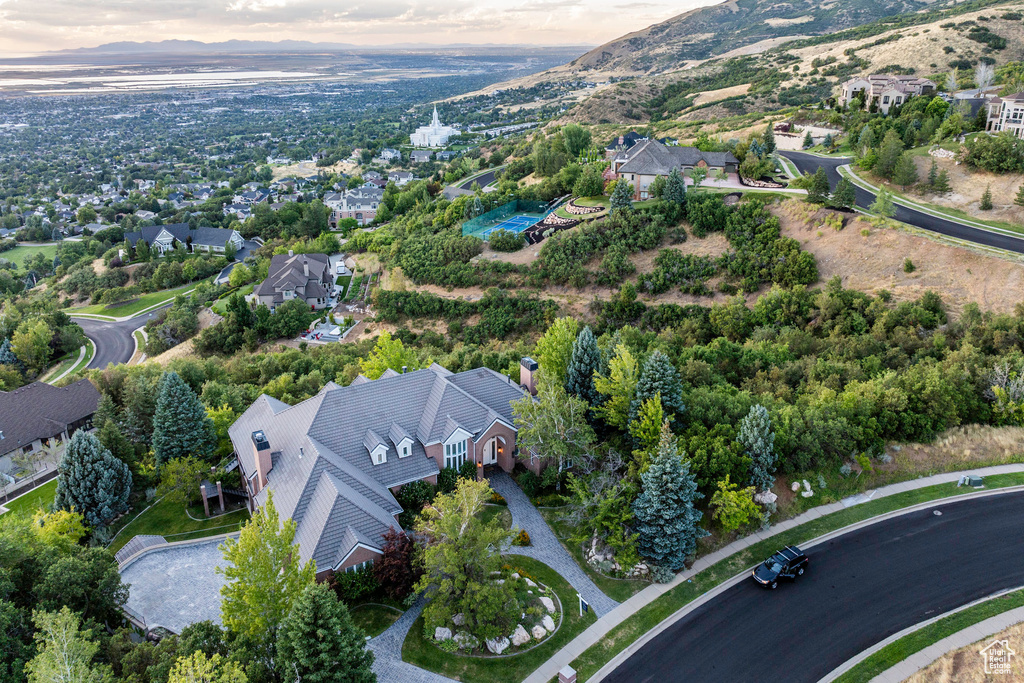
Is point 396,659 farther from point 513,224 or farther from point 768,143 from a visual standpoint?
point 768,143

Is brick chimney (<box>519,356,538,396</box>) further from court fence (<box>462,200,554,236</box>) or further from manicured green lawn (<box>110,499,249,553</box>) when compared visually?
court fence (<box>462,200,554,236</box>)

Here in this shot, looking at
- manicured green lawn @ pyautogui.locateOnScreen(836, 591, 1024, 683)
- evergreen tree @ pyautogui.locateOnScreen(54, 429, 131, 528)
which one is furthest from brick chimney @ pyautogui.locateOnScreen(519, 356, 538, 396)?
evergreen tree @ pyautogui.locateOnScreen(54, 429, 131, 528)

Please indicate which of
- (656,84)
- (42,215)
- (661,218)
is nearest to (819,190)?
(661,218)

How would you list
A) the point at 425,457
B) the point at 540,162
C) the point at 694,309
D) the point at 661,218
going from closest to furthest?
the point at 425,457
the point at 694,309
the point at 661,218
the point at 540,162

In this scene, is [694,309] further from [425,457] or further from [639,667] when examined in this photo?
[639,667]

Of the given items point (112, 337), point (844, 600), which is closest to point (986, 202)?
point (844, 600)
